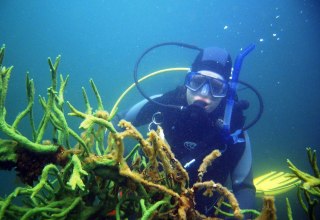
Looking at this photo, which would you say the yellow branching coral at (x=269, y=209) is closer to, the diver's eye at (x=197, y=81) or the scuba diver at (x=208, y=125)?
the scuba diver at (x=208, y=125)

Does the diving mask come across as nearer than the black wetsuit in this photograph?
No

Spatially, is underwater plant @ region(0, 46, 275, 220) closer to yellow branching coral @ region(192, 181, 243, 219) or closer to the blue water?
yellow branching coral @ region(192, 181, 243, 219)

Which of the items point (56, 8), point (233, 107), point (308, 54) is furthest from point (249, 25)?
point (233, 107)

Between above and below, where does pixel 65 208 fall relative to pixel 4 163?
below

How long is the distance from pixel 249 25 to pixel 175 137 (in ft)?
253

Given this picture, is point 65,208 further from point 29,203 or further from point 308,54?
point 308,54

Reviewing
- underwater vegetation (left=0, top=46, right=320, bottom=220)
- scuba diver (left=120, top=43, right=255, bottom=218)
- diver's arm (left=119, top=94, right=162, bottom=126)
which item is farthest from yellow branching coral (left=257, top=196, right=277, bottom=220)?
diver's arm (left=119, top=94, right=162, bottom=126)

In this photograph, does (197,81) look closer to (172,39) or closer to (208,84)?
(208,84)

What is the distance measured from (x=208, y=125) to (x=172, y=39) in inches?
2609

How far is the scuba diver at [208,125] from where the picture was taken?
4.15m

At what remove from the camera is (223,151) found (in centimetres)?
418

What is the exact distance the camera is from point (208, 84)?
490 cm

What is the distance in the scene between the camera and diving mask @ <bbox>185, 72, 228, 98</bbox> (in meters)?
4.89

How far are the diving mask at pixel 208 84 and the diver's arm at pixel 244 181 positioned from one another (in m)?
0.98
